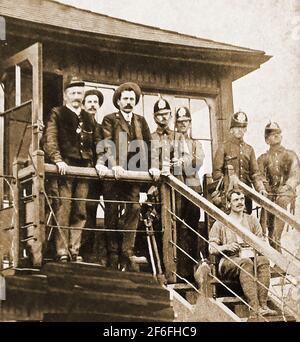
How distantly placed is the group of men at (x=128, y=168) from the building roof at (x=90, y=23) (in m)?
0.39

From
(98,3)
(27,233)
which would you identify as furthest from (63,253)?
(98,3)

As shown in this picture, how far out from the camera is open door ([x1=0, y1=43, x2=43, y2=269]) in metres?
4.61

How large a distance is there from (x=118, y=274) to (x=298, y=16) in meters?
2.11

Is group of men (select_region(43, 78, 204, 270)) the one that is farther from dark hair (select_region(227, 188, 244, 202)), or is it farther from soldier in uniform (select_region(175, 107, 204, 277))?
dark hair (select_region(227, 188, 244, 202))

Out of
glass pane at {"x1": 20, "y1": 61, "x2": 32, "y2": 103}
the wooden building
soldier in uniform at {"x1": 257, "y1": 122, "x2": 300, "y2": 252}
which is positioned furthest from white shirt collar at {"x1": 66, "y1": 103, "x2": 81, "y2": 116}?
soldier in uniform at {"x1": 257, "y1": 122, "x2": 300, "y2": 252}

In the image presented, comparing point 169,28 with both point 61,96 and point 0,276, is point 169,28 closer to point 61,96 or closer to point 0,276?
point 61,96

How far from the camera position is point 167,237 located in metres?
4.81

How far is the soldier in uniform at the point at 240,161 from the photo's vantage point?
17.2ft

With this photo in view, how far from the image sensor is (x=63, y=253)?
14.9 ft

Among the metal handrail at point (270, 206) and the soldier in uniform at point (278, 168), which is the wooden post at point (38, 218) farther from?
the soldier in uniform at point (278, 168)

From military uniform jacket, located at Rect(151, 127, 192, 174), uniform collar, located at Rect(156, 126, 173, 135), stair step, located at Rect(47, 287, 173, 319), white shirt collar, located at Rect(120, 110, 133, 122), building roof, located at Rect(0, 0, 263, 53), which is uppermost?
building roof, located at Rect(0, 0, 263, 53)

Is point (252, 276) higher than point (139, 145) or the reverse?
the reverse

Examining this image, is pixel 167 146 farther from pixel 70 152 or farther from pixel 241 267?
pixel 241 267

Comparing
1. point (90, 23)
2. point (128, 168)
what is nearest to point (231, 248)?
point (128, 168)
